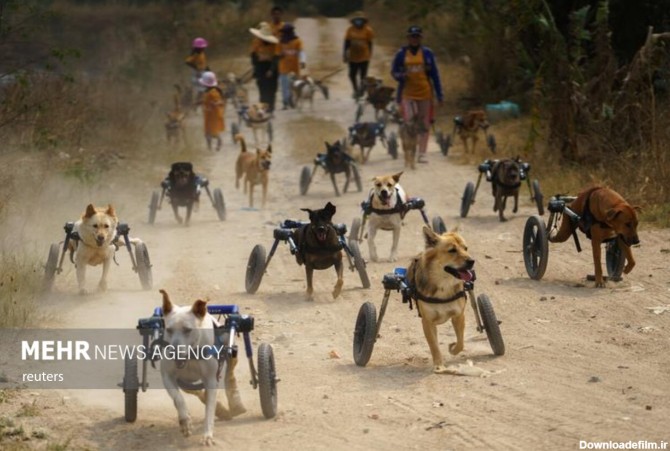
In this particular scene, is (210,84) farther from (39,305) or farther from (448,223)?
(39,305)

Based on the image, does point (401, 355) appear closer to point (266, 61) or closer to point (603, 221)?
A: point (603, 221)

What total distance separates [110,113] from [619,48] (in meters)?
11.1

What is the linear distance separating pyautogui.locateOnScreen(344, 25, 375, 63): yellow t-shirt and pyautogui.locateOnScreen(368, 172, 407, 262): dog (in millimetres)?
17482

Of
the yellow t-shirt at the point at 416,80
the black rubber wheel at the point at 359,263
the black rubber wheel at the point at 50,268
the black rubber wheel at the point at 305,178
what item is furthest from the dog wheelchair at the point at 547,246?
the yellow t-shirt at the point at 416,80

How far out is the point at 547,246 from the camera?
14078 millimetres

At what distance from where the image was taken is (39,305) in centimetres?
1316

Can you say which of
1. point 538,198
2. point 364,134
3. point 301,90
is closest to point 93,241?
point 538,198

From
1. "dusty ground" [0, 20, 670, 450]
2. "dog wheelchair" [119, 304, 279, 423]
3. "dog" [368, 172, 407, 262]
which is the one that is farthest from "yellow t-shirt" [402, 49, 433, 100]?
"dog wheelchair" [119, 304, 279, 423]

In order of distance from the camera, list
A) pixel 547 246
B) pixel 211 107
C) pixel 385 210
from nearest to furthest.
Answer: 1. pixel 547 246
2. pixel 385 210
3. pixel 211 107

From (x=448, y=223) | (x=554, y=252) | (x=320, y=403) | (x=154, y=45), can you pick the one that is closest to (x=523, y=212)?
(x=448, y=223)

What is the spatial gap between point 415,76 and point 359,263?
36.1 ft

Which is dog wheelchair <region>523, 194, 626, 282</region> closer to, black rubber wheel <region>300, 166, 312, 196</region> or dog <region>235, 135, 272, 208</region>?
dog <region>235, 135, 272, 208</region>

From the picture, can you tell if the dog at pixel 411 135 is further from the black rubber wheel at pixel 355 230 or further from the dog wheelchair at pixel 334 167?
the black rubber wheel at pixel 355 230

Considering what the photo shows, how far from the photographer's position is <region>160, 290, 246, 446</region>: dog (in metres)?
8.30
